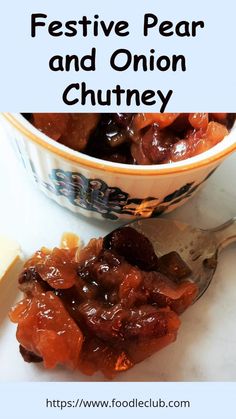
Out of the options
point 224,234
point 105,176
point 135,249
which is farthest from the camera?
point 224,234

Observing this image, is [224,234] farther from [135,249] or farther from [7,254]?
[7,254]

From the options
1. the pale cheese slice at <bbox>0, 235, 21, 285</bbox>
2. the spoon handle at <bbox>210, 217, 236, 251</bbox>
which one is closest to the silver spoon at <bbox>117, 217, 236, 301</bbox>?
the spoon handle at <bbox>210, 217, 236, 251</bbox>

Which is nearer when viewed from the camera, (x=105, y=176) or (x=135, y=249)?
(x=105, y=176)

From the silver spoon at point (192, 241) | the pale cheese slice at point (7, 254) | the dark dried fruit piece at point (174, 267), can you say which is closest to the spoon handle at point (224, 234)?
the silver spoon at point (192, 241)

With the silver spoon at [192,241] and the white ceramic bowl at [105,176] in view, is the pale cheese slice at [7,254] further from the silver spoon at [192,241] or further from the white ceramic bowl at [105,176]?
the silver spoon at [192,241]

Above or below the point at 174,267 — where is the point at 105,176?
above

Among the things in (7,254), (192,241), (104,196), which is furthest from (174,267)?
(7,254)
